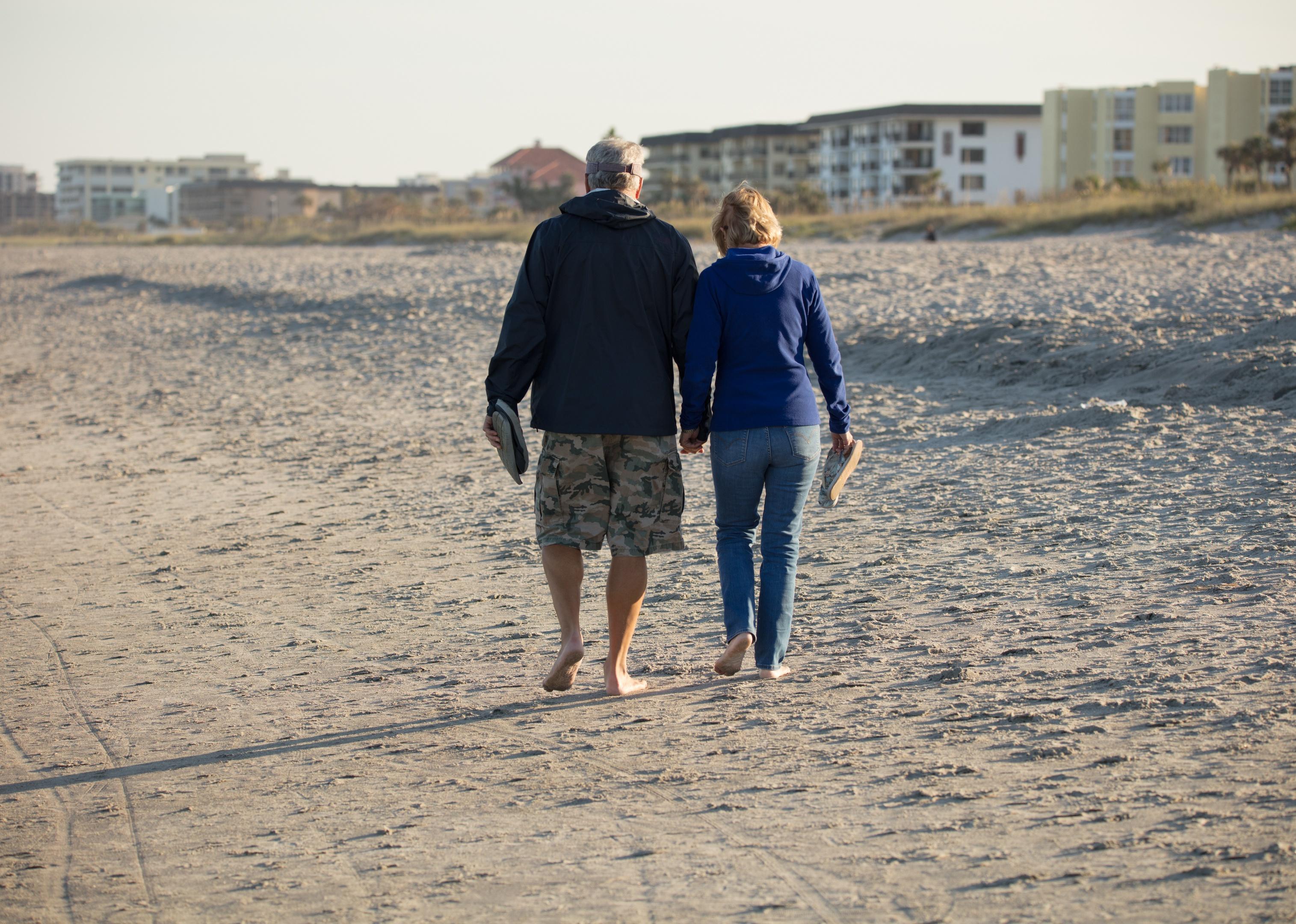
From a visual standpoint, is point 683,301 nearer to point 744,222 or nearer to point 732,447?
point 744,222

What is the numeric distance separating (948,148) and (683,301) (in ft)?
280

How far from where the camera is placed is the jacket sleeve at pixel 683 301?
4.37 m

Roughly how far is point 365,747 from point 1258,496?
5.00 meters

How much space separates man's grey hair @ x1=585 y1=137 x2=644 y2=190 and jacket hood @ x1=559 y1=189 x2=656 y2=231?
0.04m

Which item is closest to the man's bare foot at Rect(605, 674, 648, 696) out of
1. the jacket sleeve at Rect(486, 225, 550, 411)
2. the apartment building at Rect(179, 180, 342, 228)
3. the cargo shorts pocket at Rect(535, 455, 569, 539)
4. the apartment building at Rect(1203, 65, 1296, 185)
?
the cargo shorts pocket at Rect(535, 455, 569, 539)

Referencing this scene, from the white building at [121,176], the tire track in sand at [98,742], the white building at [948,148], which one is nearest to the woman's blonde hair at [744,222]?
the tire track in sand at [98,742]

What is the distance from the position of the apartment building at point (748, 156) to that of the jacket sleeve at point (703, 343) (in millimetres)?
90841

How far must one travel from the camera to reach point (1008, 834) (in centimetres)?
317

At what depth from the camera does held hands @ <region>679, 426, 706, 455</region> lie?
175 inches

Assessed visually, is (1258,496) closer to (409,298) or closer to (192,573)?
(192,573)

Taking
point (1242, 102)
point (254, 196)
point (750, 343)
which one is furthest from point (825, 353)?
point (254, 196)

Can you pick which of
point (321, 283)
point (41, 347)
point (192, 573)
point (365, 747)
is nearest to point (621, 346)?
point (365, 747)

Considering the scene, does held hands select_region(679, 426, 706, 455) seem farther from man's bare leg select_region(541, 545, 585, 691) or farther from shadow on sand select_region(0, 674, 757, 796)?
shadow on sand select_region(0, 674, 757, 796)

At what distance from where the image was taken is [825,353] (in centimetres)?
445
